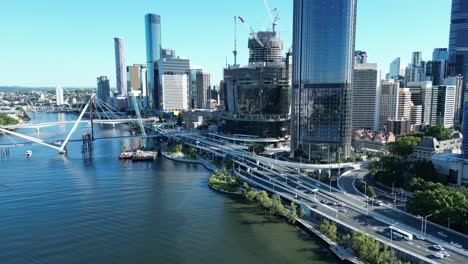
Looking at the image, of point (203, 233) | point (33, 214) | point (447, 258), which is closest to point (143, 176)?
point (33, 214)

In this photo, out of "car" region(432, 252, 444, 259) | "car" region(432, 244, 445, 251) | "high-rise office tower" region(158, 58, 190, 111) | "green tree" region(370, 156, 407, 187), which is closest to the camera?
"car" region(432, 252, 444, 259)

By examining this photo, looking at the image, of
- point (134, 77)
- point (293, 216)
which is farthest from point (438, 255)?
point (134, 77)

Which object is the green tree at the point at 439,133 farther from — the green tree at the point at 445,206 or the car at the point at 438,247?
the car at the point at 438,247

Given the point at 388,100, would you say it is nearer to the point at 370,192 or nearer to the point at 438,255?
the point at 370,192

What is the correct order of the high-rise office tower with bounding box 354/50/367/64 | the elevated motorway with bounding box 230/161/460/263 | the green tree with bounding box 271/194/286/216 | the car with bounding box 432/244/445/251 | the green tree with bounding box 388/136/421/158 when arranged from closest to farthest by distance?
the car with bounding box 432/244/445/251 < the elevated motorway with bounding box 230/161/460/263 < the green tree with bounding box 271/194/286/216 < the green tree with bounding box 388/136/421/158 < the high-rise office tower with bounding box 354/50/367/64


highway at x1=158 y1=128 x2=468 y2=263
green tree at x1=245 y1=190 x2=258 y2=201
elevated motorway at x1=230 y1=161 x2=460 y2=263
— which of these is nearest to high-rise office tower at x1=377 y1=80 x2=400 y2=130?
highway at x1=158 y1=128 x2=468 y2=263

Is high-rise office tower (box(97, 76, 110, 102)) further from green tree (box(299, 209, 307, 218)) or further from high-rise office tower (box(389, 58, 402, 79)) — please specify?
green tree (box(299, 209, 307, 218))

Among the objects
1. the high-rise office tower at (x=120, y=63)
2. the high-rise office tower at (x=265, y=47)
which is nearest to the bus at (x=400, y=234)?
the high-rise office tower at (x=265, y=47)
